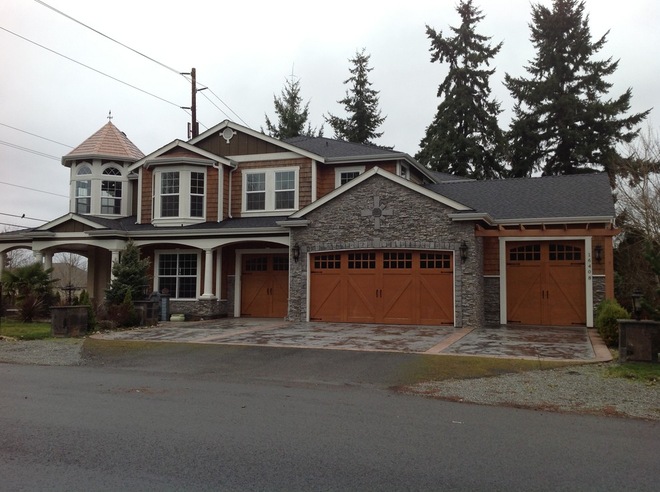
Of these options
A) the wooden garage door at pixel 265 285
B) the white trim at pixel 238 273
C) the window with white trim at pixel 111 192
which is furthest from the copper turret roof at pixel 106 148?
the wooden garage door at pixel 265 285

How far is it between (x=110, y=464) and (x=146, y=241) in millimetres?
16936

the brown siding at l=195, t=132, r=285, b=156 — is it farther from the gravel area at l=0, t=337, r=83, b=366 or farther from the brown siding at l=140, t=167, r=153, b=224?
the gravel area at l=0, t=337, r=83, b=366

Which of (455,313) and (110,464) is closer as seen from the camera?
(110,464)

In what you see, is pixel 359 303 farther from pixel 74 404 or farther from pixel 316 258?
pixel 74 404

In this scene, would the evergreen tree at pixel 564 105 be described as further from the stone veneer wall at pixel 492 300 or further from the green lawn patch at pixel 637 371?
the green lawn patch at pixel 637 371

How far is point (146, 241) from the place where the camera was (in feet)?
69.3

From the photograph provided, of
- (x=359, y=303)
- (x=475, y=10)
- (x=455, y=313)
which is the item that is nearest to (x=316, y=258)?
(x=359, y=303)

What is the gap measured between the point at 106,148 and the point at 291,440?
22.1 meters

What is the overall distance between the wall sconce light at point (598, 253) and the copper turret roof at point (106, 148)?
61.8ft

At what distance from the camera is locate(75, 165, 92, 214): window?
24.5m

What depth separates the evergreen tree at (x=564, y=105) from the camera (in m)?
34.4

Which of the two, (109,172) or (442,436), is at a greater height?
(109,172)

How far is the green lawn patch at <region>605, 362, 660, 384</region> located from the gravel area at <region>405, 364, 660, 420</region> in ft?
0.68

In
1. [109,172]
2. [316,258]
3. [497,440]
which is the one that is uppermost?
[109,172]
